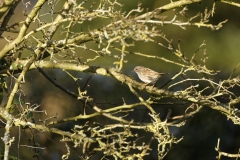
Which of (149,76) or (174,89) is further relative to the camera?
(174,89)

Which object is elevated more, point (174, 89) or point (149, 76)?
point (149, 76)

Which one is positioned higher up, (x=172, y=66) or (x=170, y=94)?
(x=170, y=94)

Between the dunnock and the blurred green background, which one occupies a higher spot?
the dunnock

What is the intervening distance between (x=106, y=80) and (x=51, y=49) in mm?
3862

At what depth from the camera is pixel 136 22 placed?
10.4ft

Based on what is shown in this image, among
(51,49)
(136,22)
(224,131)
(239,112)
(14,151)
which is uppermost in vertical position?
(136,22)

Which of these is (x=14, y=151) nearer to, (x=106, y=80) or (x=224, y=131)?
(x=106, y=80)

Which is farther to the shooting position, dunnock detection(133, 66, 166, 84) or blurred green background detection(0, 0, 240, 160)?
blurred green background detection(0, 0, 240, 160)

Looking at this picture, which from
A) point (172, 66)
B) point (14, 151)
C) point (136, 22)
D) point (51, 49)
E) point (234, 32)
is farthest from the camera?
point (234, 32)

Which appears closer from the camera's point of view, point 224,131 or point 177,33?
point 177,33

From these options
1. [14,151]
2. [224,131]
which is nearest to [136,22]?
[14,151]

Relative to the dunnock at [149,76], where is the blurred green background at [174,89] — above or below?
below

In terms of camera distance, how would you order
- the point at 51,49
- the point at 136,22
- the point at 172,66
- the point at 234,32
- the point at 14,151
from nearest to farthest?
the point at 136,22
the point at 51,49
the point at 14,151
the point at 172,66
the point at 234,32

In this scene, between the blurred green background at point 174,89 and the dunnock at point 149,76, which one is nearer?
the dunnock at point 149,76
